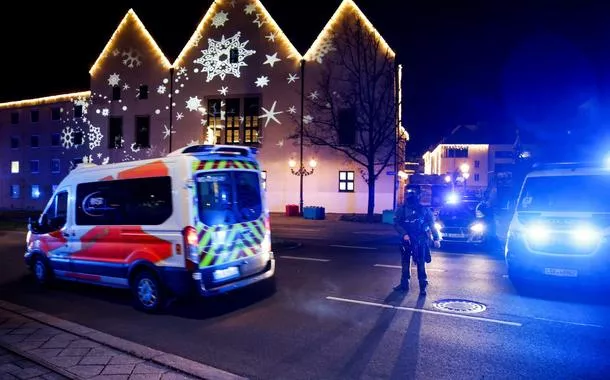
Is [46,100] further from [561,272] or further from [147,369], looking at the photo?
[561,272]

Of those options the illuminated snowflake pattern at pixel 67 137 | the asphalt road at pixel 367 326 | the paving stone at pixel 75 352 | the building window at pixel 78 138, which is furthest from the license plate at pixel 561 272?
the illuminated snowflake pattern at pixel 67 137

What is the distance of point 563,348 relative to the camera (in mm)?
5766

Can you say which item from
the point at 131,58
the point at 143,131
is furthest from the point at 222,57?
the point at 143,131

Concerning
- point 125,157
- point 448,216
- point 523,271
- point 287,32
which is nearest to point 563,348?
point 523,271

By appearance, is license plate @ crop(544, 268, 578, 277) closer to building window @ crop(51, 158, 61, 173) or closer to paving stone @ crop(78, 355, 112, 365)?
paving stone @ crop(78, 355, 112, 365)

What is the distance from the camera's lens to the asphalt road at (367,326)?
17.5 ft

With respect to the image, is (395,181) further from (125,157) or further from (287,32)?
(125,157)

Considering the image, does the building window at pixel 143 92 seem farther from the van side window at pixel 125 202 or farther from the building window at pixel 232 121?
the van side window at pixel 125 202

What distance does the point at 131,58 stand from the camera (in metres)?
40.0

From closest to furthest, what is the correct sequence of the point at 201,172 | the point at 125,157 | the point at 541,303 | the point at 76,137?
the point at 201,172 → the point at 541,303 → the point at 125,157 → the point at 76,137

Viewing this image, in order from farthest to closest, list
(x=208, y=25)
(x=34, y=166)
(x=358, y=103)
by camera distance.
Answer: (x=34, y=166) < (x=208, y=25) < (x=358, y=103)

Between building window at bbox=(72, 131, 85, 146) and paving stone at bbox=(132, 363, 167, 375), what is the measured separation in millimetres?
41741

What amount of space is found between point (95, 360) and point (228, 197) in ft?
10.7

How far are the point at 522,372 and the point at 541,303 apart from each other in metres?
3.30
